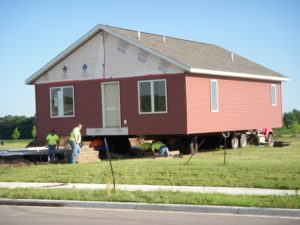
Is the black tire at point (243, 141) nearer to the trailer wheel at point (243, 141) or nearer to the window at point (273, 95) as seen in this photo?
the trailer wheel at point (243, 141)

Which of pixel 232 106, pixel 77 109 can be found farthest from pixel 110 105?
pixel 232 106

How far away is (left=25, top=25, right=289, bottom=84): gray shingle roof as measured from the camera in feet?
83.7

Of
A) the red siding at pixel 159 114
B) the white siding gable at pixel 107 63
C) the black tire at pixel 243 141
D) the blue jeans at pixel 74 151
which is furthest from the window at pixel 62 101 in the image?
the black tire at pixel 243 141

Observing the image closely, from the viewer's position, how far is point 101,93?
27.2 meters

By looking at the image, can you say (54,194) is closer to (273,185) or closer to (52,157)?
(273,185)

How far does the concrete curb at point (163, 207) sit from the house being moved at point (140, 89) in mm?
11801

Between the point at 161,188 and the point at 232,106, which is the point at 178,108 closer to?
the point at 232,106

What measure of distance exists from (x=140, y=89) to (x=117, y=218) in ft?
48.7

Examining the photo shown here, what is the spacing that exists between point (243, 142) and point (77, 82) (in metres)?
9.28

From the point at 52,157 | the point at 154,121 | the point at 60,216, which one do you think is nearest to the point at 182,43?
the point at 154,121

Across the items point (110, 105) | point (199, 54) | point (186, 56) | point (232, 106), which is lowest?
point (232, 106)

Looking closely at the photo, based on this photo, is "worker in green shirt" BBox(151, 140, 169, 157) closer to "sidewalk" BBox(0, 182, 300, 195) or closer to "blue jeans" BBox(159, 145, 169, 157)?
"blue jeans" BBox(159, 145, 169, 157)

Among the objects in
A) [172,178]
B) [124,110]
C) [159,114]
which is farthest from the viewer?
[124,110]

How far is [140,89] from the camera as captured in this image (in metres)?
26.0
